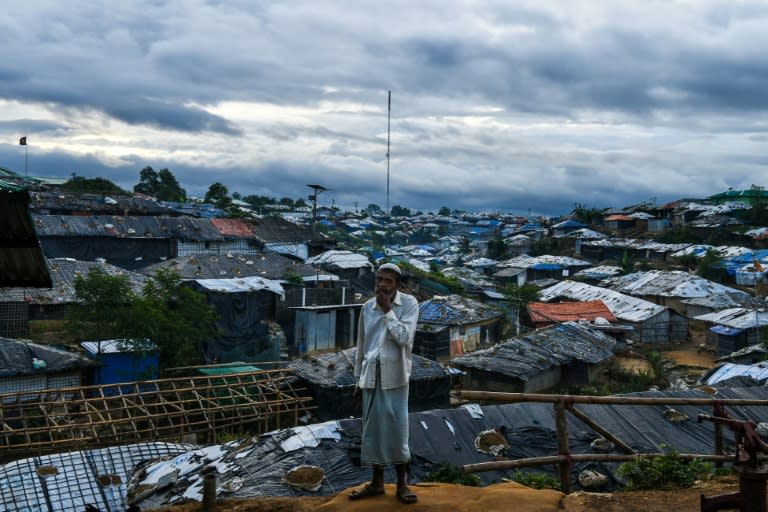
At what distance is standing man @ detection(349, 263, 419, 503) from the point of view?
448 cm

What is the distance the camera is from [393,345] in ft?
14.9

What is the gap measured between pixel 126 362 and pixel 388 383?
1367 centimetres

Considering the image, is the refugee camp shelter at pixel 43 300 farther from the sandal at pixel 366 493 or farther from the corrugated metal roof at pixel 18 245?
the sandal at pixel 366 493

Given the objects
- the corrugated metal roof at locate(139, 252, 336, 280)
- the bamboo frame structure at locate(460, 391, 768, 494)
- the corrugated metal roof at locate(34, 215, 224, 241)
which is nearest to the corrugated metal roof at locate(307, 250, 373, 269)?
the corrugated metal roof at locate(139, 252, 336, 280)

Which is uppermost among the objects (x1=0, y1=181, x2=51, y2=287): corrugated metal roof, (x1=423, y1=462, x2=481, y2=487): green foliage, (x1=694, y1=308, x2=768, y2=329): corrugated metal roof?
(x1=0, y1=181, x2=51, y2=287): corrugated metal roof

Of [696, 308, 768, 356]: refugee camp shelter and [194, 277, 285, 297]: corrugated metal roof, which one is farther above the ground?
[194, 277, 285, 297]: corrugated metal roof

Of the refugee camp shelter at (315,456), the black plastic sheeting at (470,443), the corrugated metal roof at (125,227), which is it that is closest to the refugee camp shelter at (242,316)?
the corrugated metal roof at (125,227)

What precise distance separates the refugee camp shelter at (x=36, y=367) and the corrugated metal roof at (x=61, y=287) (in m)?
4.84

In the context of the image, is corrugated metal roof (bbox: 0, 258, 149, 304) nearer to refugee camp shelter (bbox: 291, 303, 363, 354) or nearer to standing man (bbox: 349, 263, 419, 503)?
refugee camp shelter (bbox: 291, 303, 363, 354)

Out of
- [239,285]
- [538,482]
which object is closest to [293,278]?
[239,285]

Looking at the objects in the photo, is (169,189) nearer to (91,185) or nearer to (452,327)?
(91,185)

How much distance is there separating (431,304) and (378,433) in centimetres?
2034

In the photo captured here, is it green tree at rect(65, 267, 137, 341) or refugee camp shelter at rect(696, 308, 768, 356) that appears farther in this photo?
refugee camp shelter at rect(696, 308, 768, 356)

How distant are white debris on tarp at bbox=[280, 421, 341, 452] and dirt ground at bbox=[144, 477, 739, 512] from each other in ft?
5.92
